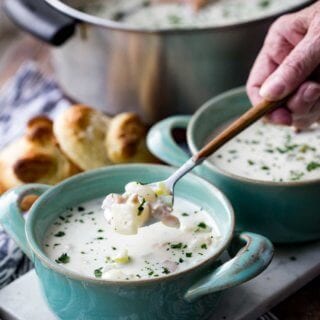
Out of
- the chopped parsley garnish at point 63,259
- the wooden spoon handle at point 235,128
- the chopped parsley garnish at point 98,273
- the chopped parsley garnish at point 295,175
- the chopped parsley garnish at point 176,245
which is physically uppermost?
the wooden spoon handle at point 235,128

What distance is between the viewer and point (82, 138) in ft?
5.63

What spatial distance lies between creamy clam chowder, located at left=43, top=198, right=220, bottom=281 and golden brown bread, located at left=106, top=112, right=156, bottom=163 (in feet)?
0.99

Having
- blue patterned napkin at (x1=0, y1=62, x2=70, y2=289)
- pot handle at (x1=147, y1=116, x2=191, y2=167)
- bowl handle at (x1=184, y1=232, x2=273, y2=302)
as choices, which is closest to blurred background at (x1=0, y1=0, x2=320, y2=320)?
blue patterned napkin at (x1=0, y1=62, x2=70, y2=289)

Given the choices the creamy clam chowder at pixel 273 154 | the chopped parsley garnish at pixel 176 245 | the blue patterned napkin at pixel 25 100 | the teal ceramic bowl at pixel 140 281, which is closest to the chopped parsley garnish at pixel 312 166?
the creamy clam chowder at pixel 273 154

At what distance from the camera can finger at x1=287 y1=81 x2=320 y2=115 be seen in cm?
141

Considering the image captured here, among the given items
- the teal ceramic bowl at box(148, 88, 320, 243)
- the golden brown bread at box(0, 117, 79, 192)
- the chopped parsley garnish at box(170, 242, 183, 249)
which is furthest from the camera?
the golden brown bread at box(0, 117, 79, 192)

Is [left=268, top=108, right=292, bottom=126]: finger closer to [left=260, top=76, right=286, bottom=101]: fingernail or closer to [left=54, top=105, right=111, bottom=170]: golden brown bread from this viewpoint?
[left=260, top=76, right=286, bottom=101]: fingernail

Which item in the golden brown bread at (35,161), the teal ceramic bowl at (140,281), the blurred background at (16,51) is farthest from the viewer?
the blurred background at (16,51)

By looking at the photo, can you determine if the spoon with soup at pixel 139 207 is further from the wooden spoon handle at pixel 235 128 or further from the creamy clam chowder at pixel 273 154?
the creamy clam chowder at pixel 273 154

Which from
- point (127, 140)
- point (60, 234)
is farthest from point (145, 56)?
point (60, 234)

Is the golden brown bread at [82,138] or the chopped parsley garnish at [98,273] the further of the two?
the golden brown bread at [82,138]

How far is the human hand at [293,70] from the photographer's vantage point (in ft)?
4.60

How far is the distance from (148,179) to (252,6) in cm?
81

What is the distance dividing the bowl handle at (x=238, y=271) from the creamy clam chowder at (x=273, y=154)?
266 millimetres
